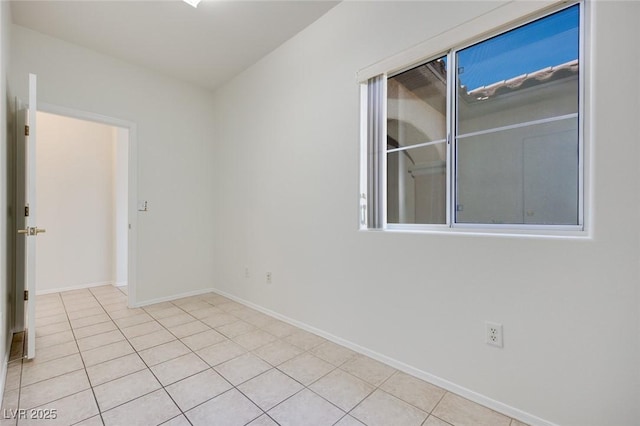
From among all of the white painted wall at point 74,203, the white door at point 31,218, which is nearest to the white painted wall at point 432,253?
the white door at point 31,218

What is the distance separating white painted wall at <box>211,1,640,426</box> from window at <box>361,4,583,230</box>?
0.15 meters

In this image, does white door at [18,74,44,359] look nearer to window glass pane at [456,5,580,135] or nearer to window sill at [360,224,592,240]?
window sill at [360,224,592,240]

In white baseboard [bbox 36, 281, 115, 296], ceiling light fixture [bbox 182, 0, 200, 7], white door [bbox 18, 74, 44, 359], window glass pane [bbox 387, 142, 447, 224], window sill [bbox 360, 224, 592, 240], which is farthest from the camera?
white baseboard [bbox 36, 281, 115, 296]

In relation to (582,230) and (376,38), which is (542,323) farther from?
(376,38)

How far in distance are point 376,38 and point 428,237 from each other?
5.25 feet

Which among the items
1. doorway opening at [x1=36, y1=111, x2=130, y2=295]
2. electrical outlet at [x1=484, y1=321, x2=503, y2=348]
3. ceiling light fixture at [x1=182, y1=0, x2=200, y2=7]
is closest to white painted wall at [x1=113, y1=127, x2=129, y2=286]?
doorway opening at [x1=36, y1=111, x2=130, y2=295]

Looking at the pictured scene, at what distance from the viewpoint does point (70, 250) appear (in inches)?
164

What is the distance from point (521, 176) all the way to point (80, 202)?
18.0 feet

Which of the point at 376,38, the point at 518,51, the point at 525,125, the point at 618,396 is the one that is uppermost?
the point at 376,38

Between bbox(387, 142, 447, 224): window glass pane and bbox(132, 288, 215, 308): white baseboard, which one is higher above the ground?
bbox(387, 142, 447, 224): window glass pane

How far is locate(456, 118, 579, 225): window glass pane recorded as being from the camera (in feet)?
4.92

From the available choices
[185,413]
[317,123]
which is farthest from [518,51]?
[185,413]

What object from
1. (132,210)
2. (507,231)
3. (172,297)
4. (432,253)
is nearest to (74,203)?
(132,210)

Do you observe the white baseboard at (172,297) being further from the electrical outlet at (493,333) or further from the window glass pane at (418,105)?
the electrical outlet at (493,333)
